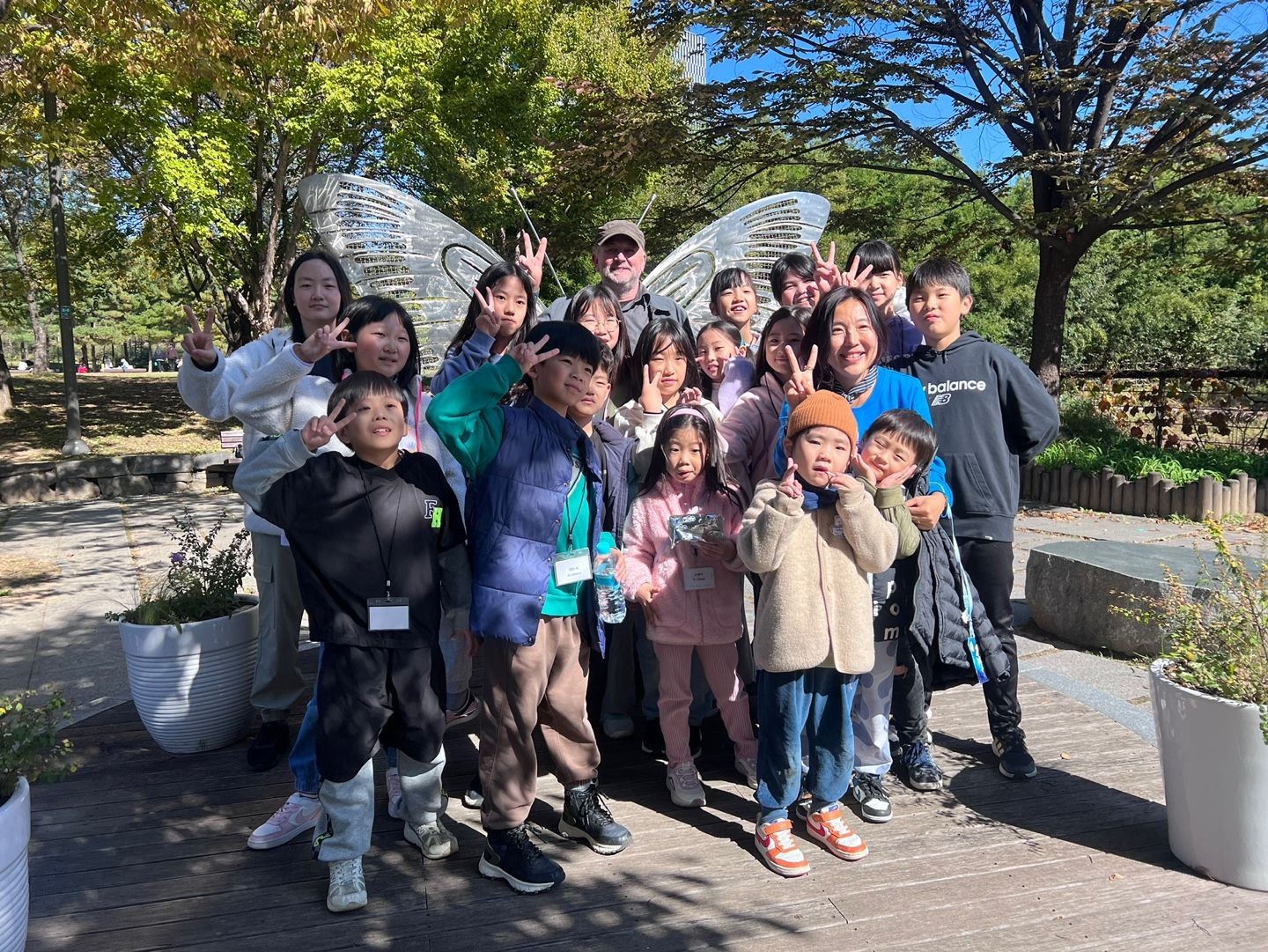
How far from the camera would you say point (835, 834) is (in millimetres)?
2744

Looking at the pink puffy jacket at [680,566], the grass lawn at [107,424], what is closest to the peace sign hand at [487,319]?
the pink puffy jacket at [680,566]

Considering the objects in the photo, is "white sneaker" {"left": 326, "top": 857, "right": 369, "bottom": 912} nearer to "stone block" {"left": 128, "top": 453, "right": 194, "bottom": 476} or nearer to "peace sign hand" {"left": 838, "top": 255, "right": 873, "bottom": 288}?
"peace sign hand" {"left": 838, "top": 255, "right": 873, "bottom": 288}

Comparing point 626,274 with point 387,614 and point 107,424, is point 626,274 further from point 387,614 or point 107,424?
point 107,424

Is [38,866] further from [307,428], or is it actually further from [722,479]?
[722,479]

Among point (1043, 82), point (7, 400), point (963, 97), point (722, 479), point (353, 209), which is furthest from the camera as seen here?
point (7, 400)

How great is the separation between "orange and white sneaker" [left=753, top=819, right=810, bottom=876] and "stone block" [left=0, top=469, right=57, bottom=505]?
10.7 meters

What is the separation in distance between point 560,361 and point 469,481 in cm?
49

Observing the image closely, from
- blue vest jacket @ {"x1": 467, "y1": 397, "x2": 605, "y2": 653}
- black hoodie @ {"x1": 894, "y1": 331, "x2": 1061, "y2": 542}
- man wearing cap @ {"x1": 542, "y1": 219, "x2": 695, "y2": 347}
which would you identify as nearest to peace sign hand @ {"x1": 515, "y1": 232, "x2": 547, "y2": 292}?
man wearing cap @ {"x1": 542, "y1": 219, "x2": 695, "y2": 347}

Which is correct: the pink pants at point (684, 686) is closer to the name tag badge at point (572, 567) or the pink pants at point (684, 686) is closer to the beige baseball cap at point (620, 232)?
the name tag badge at point (572, 567)

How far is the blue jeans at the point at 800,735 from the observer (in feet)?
8.84

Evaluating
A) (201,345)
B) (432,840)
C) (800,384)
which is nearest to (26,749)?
(432,840)

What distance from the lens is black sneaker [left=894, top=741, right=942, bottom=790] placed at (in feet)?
10.3

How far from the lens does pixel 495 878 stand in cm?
264

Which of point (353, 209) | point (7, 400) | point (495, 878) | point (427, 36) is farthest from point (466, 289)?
point (7, 400)
